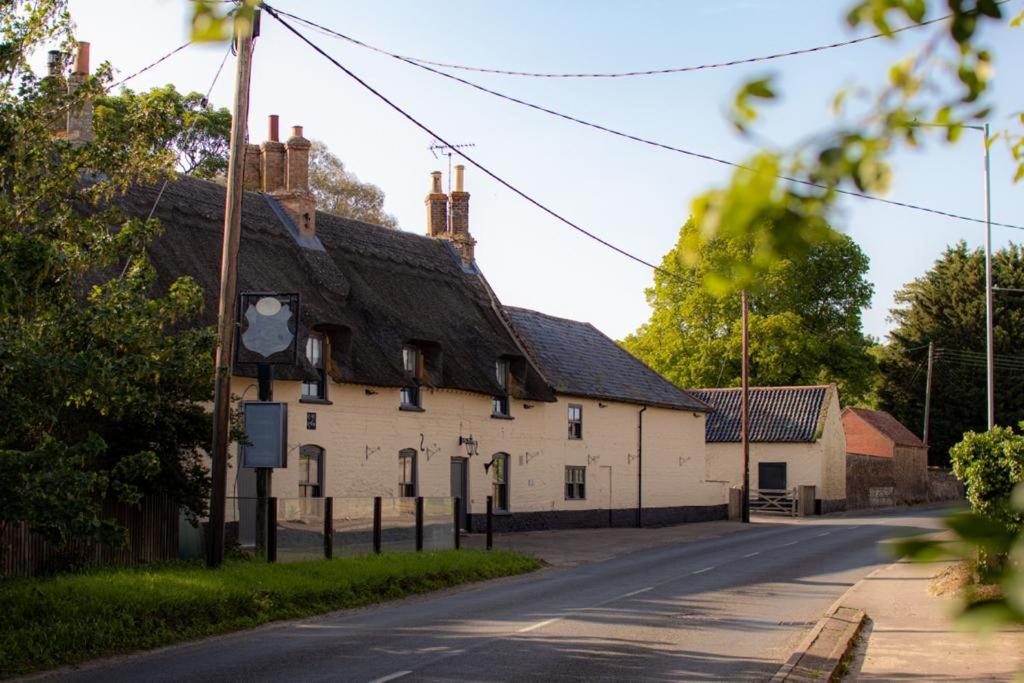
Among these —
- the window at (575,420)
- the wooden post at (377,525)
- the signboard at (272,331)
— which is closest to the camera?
the signboard at (272,331)

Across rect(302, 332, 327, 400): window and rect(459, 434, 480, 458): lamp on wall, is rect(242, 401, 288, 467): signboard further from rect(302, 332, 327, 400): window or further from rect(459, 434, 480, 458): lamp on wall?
rect(459, 434, 480, 458): lamp on wall

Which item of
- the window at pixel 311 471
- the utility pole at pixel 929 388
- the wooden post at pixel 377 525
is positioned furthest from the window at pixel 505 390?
the utility pole at pixel 929 388

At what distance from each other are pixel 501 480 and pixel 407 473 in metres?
4.56

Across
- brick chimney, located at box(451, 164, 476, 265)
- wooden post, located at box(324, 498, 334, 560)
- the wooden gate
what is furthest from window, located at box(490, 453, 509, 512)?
the wooden gate

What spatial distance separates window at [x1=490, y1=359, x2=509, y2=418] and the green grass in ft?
48.6

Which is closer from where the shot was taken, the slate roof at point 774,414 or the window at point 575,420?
the window at point 575,420

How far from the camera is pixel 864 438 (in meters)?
64.6

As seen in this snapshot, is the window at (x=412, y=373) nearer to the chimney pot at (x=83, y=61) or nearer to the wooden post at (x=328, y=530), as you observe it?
the chimney pot at (x=83, y=61)

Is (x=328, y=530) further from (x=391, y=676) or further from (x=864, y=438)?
(x=864, y=438)

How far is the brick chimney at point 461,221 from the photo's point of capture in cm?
4003

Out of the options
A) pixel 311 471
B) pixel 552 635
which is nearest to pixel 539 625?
pixel 552 635

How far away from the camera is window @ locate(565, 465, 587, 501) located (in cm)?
3891

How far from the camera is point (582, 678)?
11.3m

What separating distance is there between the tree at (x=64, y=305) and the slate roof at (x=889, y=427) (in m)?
52.7
